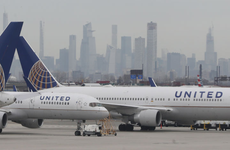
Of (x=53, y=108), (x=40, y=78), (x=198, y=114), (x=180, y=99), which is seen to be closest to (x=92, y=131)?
(x=53, y=108)

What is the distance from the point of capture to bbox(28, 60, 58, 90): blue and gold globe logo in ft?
188

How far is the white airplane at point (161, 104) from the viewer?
48438mm

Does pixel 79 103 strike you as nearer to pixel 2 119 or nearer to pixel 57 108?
pixel 57 108

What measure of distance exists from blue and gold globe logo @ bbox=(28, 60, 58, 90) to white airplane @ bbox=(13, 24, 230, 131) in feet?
12.7

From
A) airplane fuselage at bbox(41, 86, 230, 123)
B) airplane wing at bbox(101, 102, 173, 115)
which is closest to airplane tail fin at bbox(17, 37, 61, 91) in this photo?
airplane fuselage at bbox(41, 86, 230, 123)

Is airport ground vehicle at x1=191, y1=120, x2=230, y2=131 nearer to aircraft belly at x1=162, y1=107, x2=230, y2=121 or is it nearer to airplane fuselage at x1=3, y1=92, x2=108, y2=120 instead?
aircraft belly at x1=162, y1=107, x2=230, y2=121

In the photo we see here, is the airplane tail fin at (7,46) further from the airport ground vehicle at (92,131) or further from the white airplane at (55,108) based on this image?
the airport ground vehicle at (92,131)

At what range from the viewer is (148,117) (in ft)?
160

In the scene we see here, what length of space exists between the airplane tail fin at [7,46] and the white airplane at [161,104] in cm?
1616

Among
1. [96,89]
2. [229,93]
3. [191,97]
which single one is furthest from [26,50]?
[229,93]

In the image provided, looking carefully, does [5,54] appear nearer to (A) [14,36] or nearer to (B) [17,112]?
(A) [14,36]

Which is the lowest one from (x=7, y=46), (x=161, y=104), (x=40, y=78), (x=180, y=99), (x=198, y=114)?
(x=198, y=114)

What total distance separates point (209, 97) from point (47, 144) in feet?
70.2

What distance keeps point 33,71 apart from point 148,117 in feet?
54.6
